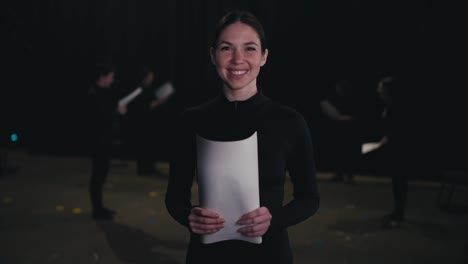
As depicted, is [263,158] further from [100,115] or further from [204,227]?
[100,115]

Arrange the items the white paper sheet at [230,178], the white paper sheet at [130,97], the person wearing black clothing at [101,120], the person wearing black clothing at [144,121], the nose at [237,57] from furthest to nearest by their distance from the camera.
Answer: the person wearing black clothing at [144,121] < the white paper sheet at [130,97] < the person wearing black clothing at [101,120] < the nose at [237,57] < the white paper sheet at [230,178]

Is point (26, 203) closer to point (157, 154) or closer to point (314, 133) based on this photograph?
point (157, 154)

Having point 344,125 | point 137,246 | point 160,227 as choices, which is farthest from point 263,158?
point 344,125

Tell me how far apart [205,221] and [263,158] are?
248 mm

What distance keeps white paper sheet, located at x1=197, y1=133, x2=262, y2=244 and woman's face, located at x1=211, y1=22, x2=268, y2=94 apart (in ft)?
0.64

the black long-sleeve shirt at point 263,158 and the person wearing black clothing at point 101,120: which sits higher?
the black long-sleeve shirt at point 263,158

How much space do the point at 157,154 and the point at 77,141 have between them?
5.62 feet

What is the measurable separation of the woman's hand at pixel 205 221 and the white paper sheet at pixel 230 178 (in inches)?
0.6

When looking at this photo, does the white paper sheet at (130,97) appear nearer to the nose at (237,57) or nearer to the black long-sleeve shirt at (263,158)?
the black long-sleeve shirt at (263,158)

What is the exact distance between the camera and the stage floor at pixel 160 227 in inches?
155

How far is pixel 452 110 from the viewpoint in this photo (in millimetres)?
6684

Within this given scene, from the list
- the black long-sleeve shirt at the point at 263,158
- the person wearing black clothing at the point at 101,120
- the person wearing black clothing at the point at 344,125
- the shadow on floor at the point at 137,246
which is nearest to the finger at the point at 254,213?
the black long-sleeve shirt at the point at 263,158

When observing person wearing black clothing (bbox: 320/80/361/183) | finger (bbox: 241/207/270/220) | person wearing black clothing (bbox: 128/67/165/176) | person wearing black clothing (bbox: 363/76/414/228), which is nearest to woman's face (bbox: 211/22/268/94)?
finger (bbox: 241/207/270/220)

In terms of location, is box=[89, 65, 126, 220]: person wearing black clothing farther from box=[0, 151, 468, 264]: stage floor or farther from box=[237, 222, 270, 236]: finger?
box=[237, 222, 270, 236]: finger
